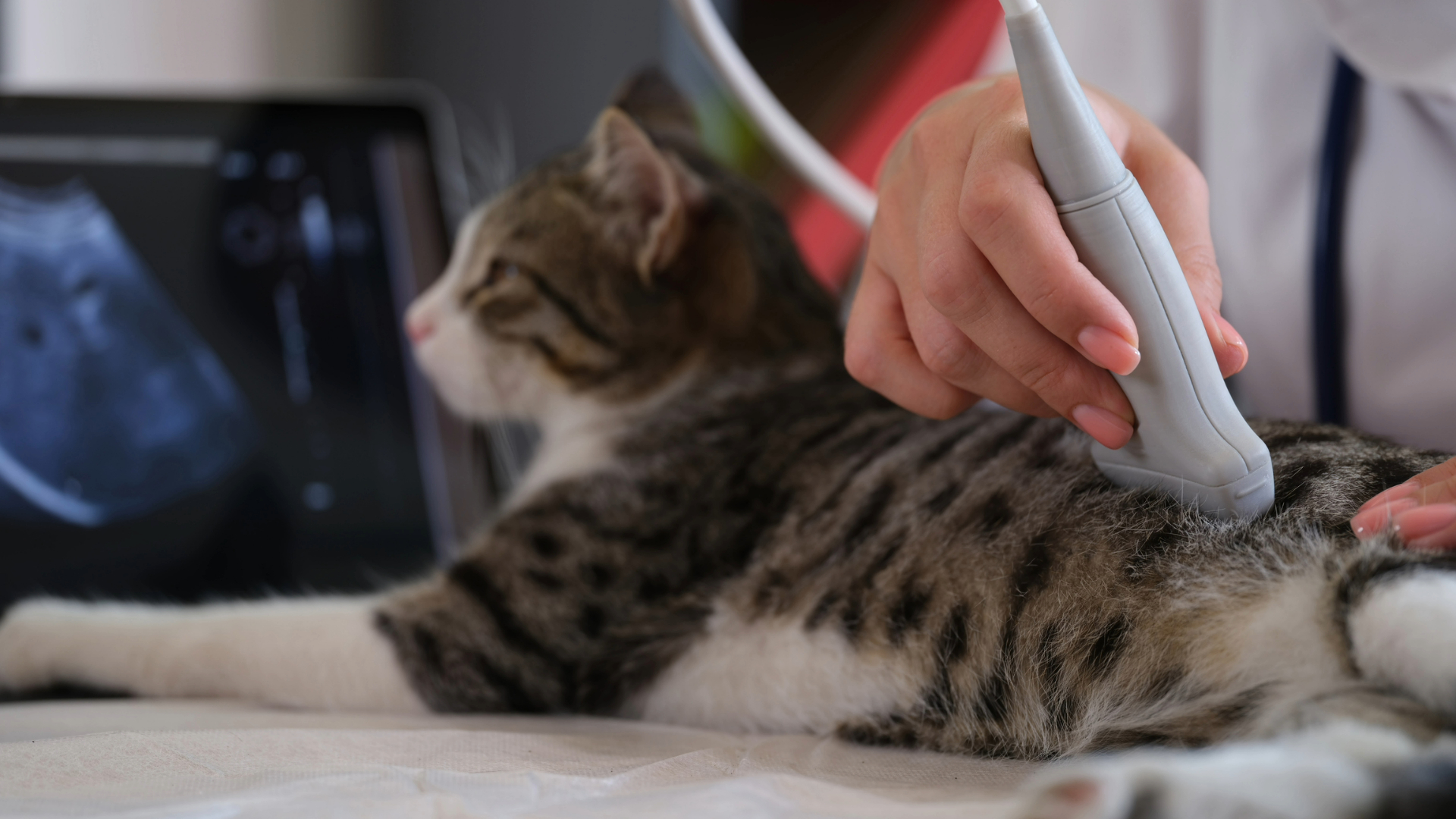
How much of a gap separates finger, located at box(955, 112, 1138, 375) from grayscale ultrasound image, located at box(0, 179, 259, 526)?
859mm

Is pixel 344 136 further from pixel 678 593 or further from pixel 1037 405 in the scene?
pixel 1037 405

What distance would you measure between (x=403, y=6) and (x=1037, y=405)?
1.36 m

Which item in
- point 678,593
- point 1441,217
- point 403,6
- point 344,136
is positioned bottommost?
point 678,593

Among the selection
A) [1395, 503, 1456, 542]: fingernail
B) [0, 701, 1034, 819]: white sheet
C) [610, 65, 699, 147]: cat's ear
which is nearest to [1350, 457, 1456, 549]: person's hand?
[1395, 503, 1456, 542]: fingernail

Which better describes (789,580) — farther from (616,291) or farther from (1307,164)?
(1307,164)

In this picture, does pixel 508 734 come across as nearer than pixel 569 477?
Yes

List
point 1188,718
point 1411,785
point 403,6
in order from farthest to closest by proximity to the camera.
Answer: point 403,6
point 1188,718
point 1411,785

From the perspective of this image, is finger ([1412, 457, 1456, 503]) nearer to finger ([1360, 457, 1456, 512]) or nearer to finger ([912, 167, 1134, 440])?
finger ([1360, 457, 1456, 512])

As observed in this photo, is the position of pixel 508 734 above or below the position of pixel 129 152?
below

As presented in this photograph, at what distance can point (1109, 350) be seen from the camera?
0.44 meters

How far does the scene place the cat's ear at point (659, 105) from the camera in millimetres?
1102

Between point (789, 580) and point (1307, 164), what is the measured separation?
585mm

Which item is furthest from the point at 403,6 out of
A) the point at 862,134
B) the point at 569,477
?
the point at 569,477

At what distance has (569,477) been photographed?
34.0 inches
